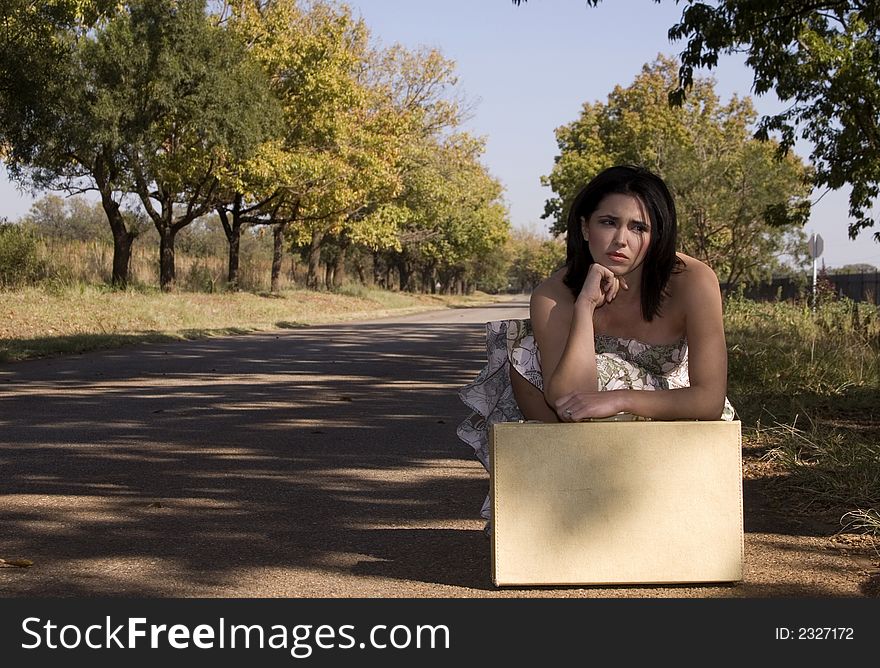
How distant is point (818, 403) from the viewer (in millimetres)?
9664

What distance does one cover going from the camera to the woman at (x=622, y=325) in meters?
4.24

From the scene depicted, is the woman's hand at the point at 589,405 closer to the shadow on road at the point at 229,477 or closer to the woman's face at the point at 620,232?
the woman's face at the point at 620,232

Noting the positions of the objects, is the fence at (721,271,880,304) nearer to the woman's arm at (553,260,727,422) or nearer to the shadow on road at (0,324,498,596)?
the shadow on road at (0,324,498,596)

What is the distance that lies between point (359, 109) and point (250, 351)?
1043 inches

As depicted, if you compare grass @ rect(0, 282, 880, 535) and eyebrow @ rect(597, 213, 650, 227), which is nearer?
eyebrow @ rect(597, 213, 650, 227)

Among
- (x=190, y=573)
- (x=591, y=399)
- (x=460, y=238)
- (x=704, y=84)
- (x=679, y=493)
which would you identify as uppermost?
(x=704, y=84)

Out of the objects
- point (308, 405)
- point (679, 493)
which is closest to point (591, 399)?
point (679, 493)

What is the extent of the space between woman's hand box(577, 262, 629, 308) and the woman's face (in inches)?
2.1

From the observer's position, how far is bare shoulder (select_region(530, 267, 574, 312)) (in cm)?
444

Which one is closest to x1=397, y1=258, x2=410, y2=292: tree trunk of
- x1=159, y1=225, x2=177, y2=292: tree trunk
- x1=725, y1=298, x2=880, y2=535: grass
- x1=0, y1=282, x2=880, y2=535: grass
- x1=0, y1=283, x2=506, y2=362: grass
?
x1=0, y1=283, x2=506, y2=362: grass

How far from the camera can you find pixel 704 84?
62.1 meters

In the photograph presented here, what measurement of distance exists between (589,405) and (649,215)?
79 cm

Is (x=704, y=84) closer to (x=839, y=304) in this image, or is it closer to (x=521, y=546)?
(x=839, y=304)

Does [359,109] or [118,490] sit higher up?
[359,109]
